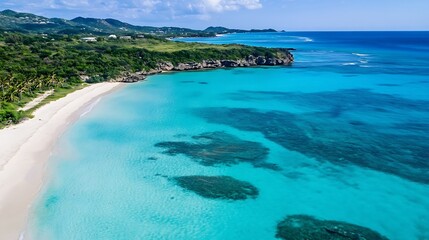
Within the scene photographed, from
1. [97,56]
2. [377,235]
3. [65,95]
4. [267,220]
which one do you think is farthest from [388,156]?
[97,56]

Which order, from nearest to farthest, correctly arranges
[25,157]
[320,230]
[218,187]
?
[320,230] → [218,187] → [25,157]

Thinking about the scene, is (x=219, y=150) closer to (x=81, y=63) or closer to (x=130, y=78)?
(x=130, y=78)

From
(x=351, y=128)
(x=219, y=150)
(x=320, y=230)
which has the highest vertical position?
(x=351, y=128)

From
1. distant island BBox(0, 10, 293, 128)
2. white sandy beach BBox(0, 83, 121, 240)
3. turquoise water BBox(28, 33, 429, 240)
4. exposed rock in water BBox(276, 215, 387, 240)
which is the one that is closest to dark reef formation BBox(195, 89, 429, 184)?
turquoise water BBox(28, 33, 429, 240)

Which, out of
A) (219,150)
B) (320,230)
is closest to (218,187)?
(219,150)

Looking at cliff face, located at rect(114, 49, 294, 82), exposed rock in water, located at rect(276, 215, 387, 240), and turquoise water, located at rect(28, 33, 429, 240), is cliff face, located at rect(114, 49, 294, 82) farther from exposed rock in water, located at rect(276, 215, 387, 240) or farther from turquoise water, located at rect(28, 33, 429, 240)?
exposed rock in water, located at rect(276, 215, 387, 240)

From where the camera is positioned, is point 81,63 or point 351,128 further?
point 81,63
